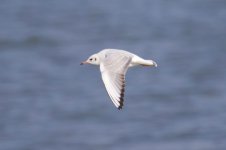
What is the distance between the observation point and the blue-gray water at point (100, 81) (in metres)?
12.3

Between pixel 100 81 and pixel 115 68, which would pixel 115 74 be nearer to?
pixel 115 68

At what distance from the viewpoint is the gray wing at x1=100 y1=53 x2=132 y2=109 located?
5.33 metres

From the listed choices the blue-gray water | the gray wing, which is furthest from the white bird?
the blue-gray water

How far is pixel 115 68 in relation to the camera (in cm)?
560

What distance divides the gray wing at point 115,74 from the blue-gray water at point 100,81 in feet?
19.4

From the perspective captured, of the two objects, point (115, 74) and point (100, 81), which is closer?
point (115, 74)

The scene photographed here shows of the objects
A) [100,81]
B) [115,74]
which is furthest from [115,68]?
[100,81]

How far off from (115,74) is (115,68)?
60mm

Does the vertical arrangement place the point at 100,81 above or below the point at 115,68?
above

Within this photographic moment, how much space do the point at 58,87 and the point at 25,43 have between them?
2126mm

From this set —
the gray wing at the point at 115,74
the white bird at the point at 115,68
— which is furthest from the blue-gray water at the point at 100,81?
the gray wing at the point at 115,74

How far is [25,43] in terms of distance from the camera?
1541 centimetres

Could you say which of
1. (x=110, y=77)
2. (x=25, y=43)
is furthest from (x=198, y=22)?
(x=110, y=77)

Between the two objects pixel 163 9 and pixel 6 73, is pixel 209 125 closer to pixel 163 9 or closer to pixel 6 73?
pixel 6 73
